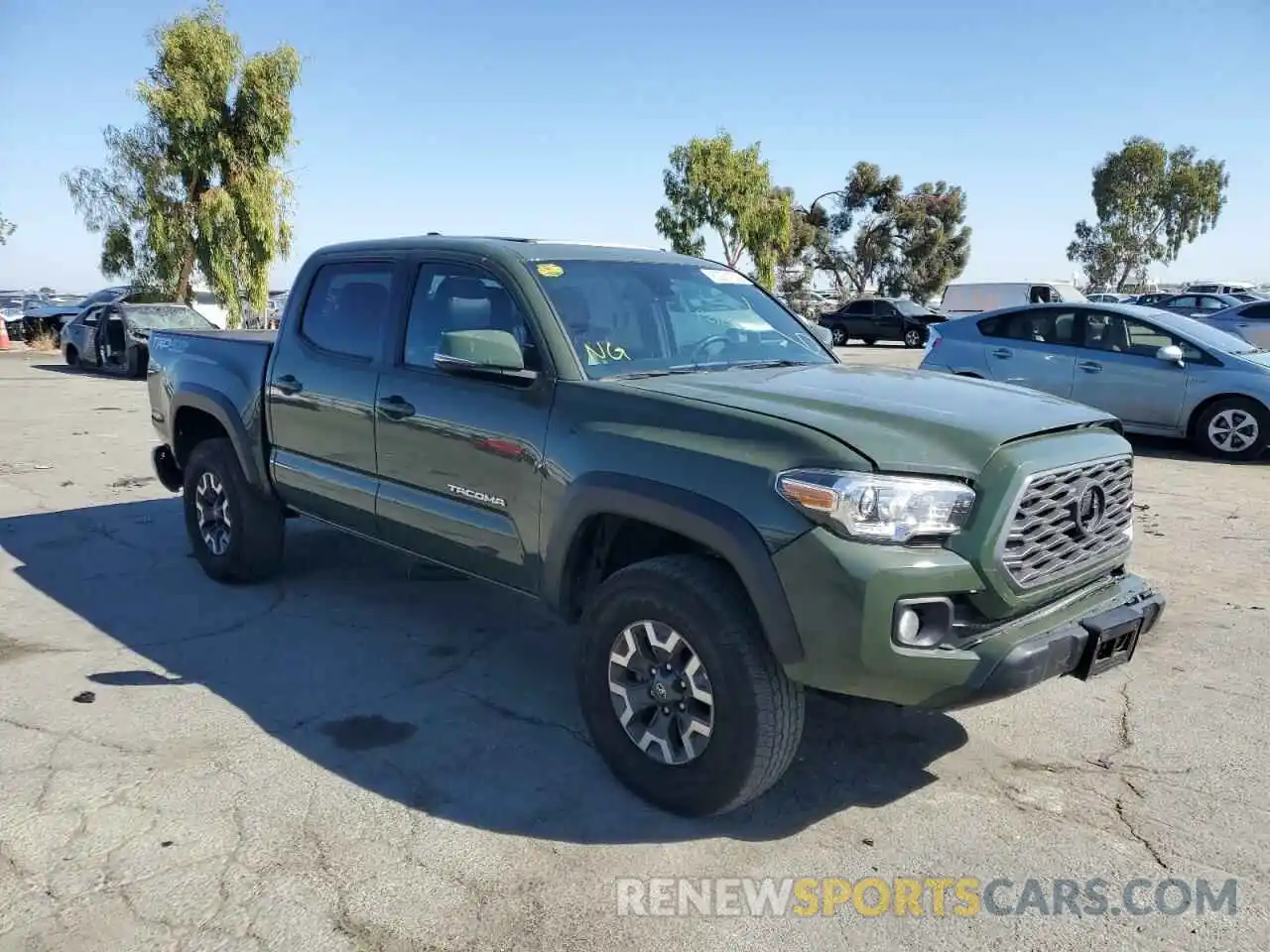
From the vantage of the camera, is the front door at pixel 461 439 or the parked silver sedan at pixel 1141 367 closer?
the front door at pixel 461 439

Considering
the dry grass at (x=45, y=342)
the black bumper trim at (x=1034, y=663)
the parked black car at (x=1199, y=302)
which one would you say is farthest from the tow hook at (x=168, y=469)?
the parked black car at (x=1199, y=302)

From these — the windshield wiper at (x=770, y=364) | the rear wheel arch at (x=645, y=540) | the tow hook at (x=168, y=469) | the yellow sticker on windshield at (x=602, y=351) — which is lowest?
the tow hook at (x=168, y=469)

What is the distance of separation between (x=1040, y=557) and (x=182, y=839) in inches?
112

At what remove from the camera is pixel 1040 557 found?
3105mm

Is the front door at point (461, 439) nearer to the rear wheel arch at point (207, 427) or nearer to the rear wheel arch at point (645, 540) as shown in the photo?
the rear wheel arch at point (645, 540)

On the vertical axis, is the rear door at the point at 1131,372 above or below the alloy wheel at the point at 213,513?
above

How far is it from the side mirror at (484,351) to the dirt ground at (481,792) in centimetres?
144

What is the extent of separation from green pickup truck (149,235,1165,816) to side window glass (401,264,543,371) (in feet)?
0.04

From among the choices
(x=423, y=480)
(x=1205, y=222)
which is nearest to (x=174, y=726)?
(x=423, y=480)

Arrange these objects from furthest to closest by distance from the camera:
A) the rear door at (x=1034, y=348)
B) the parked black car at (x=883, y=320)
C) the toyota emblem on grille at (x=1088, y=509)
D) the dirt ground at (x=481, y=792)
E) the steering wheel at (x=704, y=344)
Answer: the parked black car at (x=883, y=320)
the rear door at (x=1034, y=348)
the steering wheel at (x=704, y=344)
the toyota emblem on grille at (x=1088, y=509)
the dirt ground at (x=481, y=792)

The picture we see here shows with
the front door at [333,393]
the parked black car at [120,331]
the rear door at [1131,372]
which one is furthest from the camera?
the parked black car at [120,331]

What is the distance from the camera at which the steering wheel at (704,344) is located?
13.6ft

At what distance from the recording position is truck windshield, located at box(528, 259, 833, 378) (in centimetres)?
395

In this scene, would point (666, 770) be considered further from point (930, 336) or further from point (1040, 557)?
point (930, 336)
